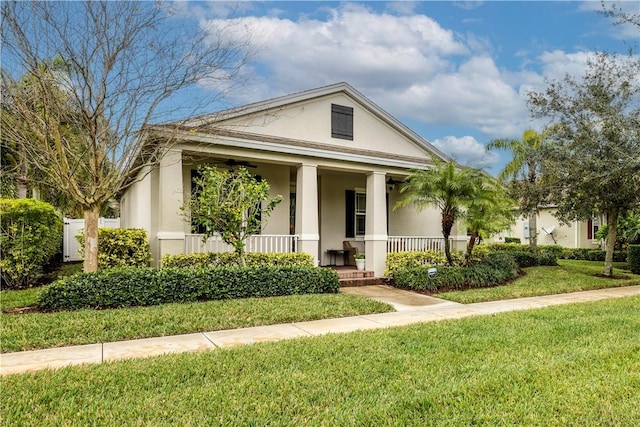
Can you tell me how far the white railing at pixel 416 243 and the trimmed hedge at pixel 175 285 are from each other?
375 centimetres

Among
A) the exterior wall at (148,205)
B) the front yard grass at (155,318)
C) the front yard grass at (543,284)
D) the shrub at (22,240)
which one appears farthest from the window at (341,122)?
the shrub at (22,240)

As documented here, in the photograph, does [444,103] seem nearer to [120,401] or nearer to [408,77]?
[408,77]

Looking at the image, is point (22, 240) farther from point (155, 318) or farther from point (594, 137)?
point (594, 137)

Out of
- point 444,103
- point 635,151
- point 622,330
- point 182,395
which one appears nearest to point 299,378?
point 182,395

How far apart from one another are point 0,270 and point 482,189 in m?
12.2

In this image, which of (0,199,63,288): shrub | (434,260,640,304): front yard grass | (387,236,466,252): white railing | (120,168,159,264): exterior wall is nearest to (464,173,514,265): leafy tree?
(434,260,640,304): front yard grass

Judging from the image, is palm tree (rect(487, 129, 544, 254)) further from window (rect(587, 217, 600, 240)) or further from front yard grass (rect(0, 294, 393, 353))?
front yard grass (rect(0, 294, 393, 353))

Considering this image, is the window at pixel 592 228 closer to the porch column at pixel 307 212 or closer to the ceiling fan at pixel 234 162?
the porch column at pixel 307 212

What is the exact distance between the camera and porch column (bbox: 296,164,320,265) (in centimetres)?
1103

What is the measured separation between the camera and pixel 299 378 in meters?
4.13

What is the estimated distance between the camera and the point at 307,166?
37.0 ft

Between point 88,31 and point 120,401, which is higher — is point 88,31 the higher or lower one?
the higher one

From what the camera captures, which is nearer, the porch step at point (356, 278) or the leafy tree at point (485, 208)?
the leafy tree at point (485, 208)

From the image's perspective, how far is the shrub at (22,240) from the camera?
9125 mm
